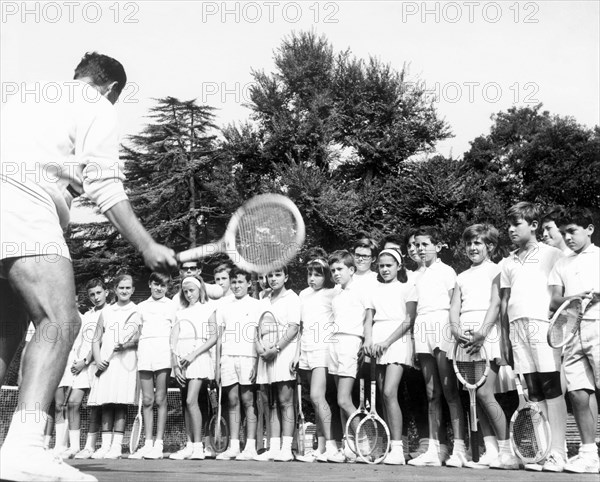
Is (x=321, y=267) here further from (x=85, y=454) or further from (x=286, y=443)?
(x=85, y=454)

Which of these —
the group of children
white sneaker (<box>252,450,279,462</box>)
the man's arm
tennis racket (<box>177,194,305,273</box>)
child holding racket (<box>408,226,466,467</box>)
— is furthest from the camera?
white sneaker (<box>252,450,279,462</box>)

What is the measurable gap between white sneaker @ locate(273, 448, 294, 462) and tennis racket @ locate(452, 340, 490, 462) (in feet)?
6.52

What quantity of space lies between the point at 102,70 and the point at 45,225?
1.11 metres

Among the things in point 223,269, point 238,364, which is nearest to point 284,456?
point 238,364

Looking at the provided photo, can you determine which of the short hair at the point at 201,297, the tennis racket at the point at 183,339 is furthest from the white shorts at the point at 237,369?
the short hair at the point at 201,297

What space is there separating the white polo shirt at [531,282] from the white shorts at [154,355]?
419cm

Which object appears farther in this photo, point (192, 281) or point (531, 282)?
point (192, 281)

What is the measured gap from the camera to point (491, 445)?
8250 millimetres


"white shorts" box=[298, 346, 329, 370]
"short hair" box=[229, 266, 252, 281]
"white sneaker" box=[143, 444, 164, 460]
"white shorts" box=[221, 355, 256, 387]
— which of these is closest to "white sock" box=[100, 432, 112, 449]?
"white sneaker" box=[143, 444, 164, 460]

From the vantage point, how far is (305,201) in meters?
32.7

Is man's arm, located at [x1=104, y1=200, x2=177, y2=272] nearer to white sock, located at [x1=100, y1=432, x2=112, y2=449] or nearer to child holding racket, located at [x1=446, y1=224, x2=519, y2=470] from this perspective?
child holding racket, located at [x1=446, y1=224, x2=519, y2=470]

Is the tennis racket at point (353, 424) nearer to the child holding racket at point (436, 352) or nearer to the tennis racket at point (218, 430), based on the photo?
the child holding racket at point (436, 352)

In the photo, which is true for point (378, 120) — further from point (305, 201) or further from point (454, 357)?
point (454, 357)

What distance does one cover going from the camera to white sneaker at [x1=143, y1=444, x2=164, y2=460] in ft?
32.7
